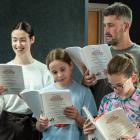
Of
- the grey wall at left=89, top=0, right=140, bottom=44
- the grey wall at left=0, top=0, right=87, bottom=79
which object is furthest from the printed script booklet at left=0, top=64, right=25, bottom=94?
the grey wall at left=89, top=0, right=140, bottom=44

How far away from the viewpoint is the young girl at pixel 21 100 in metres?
2.20

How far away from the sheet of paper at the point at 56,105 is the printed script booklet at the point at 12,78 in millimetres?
276

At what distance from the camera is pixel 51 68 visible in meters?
2.02

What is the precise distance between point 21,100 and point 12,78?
0.22 m

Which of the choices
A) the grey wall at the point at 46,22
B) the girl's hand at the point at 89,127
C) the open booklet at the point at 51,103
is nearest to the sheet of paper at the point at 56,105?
the open booklet at the point at 51,103

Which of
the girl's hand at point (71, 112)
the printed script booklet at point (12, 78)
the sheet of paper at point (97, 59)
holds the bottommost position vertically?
the girl's hand at point (71, 112)

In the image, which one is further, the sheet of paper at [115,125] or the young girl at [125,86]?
the young girl at [125,86]

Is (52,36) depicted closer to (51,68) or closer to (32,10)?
(32,10)

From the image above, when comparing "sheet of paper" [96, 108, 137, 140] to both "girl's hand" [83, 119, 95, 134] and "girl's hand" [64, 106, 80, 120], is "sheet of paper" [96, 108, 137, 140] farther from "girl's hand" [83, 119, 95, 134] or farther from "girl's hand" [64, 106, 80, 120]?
"girl's hand" [64, 106, 80, 120]

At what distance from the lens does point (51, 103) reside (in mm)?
1869

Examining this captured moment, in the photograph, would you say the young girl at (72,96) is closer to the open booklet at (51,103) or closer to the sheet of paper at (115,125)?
the open booklet at (51,103)

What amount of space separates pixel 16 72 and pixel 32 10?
1.37 meters

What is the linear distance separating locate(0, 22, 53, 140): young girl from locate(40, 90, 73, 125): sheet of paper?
1.11 feet

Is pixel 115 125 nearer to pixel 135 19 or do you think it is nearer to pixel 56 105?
pixel 56 105
